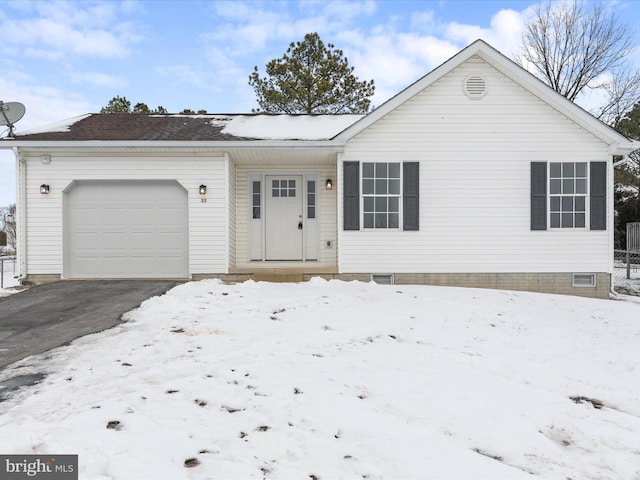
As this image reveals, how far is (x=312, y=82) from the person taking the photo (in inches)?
777

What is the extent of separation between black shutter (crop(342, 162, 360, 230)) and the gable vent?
9.38 ft

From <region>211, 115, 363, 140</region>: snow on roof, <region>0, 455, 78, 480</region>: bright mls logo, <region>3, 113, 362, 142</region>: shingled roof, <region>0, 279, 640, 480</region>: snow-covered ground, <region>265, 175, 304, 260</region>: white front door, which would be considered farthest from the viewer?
<region>265, 175, 304, 260</region>: white front door

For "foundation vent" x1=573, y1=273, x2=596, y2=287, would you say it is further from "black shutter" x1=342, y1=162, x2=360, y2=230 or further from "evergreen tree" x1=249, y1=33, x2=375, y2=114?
"evergreen tree" x1=249, y1=33, x2=375, y2=114

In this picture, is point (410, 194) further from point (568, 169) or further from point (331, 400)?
point (331, 400)

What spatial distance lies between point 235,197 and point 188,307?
4.14 meters

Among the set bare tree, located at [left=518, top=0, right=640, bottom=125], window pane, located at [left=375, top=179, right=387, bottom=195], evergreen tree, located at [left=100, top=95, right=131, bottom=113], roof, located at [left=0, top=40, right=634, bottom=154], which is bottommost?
window pane, located at [left=375, top=179, right=387, bottom=195]

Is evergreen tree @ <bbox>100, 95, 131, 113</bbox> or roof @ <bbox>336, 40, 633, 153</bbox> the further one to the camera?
evergreen tree @ <bbox>100, 95, 131, 113</bbox>

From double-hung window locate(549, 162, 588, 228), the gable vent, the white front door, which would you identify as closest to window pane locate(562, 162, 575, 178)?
double-hung window locate(549, 162, 588, 228)

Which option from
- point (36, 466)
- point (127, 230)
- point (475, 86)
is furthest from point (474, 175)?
point (36, 466)

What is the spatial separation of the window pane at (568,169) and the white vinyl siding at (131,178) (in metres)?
7.35

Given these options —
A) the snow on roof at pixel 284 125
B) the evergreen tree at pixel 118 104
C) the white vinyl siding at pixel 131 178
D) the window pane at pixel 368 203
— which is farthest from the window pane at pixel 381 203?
the evergreen tree at pixel 118 104

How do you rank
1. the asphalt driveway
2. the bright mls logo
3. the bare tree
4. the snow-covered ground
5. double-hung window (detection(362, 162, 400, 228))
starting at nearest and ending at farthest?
1. the bright mls logo
2. the snow-covered ground
3. the asphalt driveway
4. double-hung window (detection(362, 162, 400, 228))
5. the bare tree

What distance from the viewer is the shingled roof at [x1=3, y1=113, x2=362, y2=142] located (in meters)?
8.13

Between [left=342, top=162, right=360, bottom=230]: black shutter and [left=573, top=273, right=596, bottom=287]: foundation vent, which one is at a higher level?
[left=342, top=162, right=360, bottom=230]: black shutter
